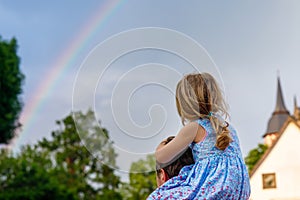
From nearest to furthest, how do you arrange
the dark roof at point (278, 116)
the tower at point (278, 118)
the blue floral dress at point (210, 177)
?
the blue floral dress at point (210, 177)
the tower at point (278, 118)
the dark roof at point (278, 116)

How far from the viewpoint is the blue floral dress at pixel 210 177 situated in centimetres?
281

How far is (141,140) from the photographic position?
3.18 metres

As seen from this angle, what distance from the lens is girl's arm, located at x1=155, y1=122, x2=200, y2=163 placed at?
9.54ft

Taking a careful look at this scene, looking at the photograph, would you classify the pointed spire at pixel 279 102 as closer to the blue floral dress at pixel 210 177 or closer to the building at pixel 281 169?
the building at pixel 281 169

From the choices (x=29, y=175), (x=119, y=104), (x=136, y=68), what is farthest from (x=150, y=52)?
(x=29, y=175)

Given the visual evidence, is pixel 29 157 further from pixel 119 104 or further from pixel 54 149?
pixel 119 104

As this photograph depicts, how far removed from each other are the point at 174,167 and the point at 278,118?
46.4 metres

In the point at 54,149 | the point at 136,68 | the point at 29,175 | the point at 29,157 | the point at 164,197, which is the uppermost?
the point at 54,149

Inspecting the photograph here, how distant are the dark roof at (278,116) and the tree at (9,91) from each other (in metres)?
22.2

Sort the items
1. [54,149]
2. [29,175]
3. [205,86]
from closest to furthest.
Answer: [205,86] < [29,175] < [54,149]

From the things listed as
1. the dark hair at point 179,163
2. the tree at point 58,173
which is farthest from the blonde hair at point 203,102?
the tree at point 58,173

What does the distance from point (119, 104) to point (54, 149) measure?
39.5 meters

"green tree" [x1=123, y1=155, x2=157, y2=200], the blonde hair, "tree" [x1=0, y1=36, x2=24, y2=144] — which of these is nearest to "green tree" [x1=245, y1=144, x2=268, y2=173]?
"green tree" [x1=123, y1=155, x2=157, y2=200]

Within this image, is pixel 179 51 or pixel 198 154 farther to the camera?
pixel 179 51
